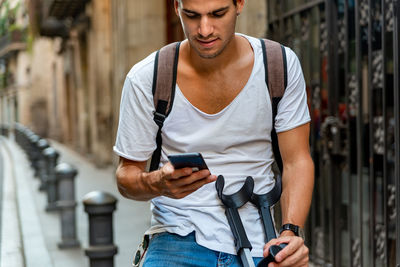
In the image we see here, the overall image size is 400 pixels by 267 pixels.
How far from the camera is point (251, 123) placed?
2311 mm

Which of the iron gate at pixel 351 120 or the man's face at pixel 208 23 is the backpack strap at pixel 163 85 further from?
the iron gate at pixel 351 120

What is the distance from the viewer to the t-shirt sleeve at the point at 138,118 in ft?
7.62

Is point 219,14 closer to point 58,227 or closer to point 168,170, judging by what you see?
point 168,170

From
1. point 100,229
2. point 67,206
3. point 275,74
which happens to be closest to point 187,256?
point 275,74

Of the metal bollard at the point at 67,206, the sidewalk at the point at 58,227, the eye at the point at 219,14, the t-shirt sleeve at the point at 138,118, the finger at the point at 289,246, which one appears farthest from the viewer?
the metal bollard at the point at 67,206

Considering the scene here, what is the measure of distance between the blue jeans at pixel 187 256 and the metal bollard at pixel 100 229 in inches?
114

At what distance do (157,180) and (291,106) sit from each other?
1.76ft

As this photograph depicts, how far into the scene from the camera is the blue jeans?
2250mm

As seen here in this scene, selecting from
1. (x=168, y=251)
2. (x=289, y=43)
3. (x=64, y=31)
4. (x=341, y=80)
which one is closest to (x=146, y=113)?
(x=168, y=251)

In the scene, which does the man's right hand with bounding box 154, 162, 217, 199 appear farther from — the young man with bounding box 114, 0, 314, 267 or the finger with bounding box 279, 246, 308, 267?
the finger with bounding box 279, 246, 308, 267

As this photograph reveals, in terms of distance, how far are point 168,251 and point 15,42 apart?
50.9 m

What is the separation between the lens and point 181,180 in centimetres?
206

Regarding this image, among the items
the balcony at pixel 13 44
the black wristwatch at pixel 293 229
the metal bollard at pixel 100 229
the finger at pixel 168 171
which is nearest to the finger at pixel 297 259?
the black wristwatch at pixel 293 229

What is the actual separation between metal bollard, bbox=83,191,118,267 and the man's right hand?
306cm
